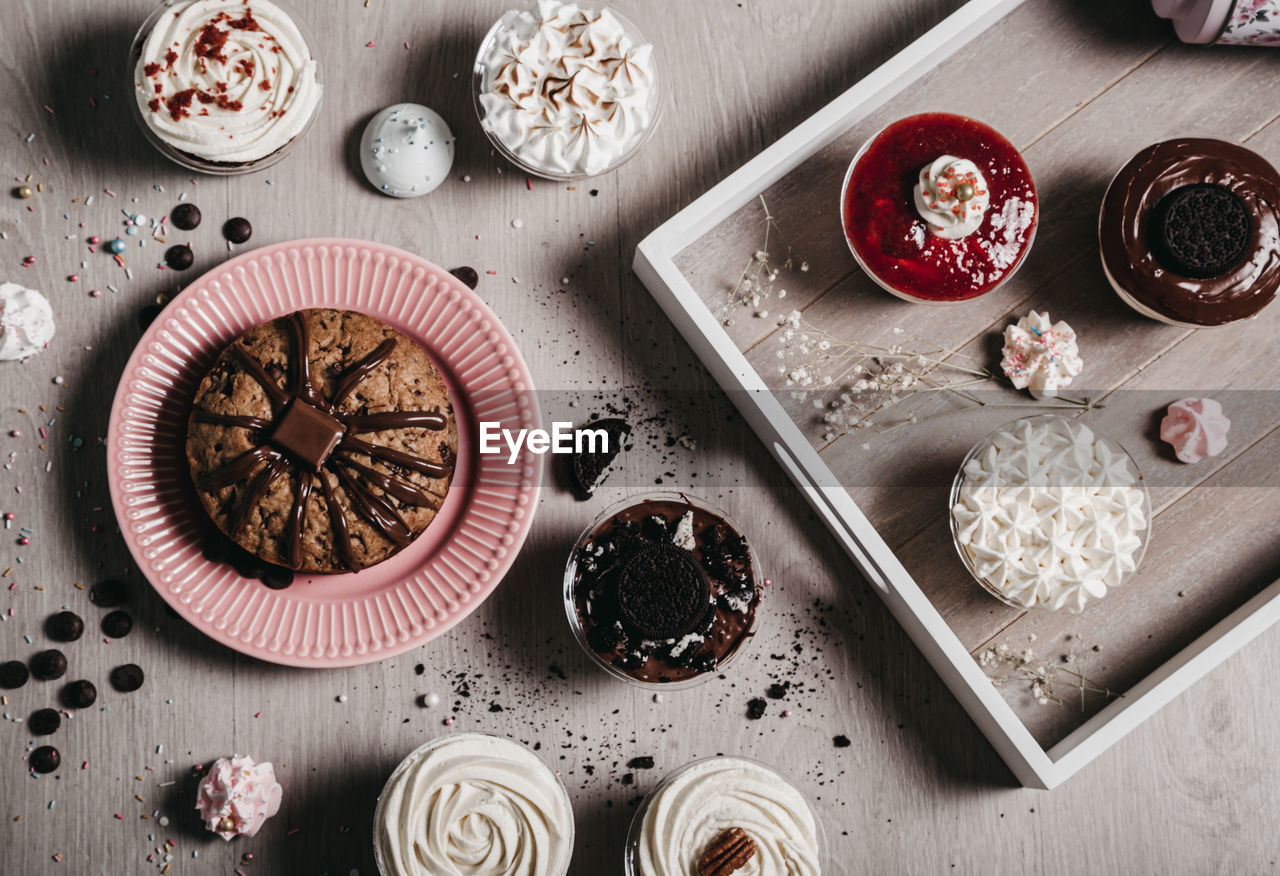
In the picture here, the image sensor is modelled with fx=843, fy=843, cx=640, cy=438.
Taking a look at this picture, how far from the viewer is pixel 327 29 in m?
2.22

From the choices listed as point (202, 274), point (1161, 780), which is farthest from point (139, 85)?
point (1161, 780)

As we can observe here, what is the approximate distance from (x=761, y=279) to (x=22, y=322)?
1.86m

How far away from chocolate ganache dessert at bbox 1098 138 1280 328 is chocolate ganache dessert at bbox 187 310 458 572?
1.73 metres

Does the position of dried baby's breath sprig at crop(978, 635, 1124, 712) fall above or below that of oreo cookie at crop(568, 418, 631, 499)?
below

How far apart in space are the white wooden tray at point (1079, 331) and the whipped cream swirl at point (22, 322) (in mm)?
1531

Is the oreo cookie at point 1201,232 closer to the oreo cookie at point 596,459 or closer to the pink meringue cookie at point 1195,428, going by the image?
the pink meringue cookie at point 1195,428

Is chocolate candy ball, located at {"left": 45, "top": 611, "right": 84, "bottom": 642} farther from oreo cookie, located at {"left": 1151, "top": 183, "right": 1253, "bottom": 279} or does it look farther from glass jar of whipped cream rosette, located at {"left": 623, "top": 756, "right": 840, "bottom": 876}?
oreo cookie, located at {"left": 1151, "top": 183, "right": 1253, "bottom": 279}

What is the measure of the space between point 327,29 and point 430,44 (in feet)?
0.89

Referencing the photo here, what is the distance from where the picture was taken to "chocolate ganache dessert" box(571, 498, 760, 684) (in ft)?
6.46

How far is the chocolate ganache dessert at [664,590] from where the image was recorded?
1.97 meters

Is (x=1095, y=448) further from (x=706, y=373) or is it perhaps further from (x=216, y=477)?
(x=216, y=477)

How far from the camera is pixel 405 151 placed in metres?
2.13

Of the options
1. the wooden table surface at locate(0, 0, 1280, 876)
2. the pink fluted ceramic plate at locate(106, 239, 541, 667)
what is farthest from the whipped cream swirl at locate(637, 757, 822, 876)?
the pink fluted ceramic plate at locate(106, 239, 541, 667)

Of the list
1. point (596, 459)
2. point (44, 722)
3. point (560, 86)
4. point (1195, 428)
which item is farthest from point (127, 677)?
point (1195, 428)
